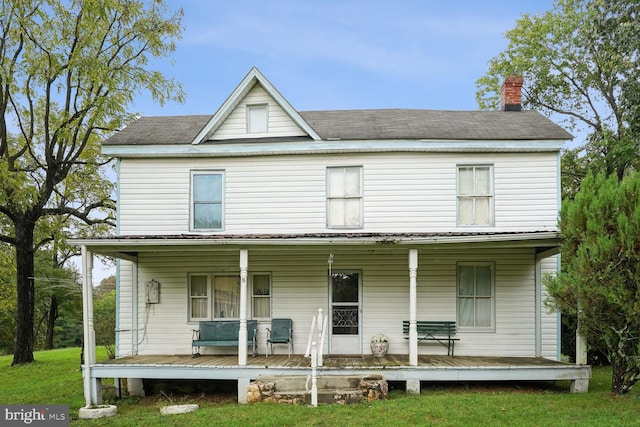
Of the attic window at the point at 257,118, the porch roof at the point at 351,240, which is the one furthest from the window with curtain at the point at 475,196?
the attic window at the point at 257,118

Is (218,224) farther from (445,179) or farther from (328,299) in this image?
(445,179)

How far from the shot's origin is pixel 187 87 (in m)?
20.7

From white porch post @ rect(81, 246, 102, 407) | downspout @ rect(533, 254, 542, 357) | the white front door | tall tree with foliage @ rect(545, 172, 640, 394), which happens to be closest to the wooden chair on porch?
the white front door

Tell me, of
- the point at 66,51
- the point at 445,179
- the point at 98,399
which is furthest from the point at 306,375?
the point at 66,51

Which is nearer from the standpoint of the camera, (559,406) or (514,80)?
(559,406)

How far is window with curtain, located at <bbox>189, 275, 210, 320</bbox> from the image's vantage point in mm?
13688

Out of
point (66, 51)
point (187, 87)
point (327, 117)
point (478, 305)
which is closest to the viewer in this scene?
point (478, 305)

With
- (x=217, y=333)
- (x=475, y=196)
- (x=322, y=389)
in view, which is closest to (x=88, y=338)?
(x=217, y=333)

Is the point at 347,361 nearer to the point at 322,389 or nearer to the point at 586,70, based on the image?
the point at 322,389

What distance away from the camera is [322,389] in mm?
10555

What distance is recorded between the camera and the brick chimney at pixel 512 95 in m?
16.3

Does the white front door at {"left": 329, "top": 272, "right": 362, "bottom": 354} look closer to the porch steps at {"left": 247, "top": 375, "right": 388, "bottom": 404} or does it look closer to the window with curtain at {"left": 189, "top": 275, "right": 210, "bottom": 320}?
the porch steps at {"left": 247, "top": 375, "right": 388, "bottom": 404}

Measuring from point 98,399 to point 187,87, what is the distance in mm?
12664

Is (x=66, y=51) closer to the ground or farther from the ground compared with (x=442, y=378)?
farther from the ground
